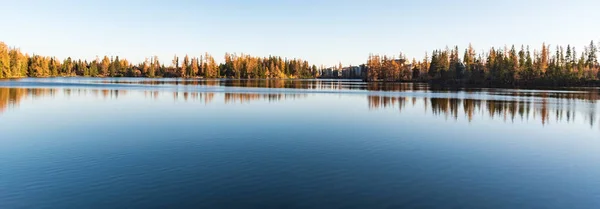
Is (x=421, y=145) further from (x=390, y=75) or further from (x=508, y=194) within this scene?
(x=390, y=75)

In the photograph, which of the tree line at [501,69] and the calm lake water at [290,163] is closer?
the calm lake water at [290,163]

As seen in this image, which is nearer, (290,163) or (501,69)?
(290,163)

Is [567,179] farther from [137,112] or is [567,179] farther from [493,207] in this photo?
[137,112]

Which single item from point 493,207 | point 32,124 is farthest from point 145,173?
point 32,124

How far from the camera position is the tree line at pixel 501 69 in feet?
372

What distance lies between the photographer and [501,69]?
119 m

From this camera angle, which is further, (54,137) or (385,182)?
(54,137)

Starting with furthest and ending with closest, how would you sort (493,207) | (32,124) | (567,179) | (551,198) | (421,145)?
(32,124) → (421,145) → (567,179) → (551,198) → (493,207)

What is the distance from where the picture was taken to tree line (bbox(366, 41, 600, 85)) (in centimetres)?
11338

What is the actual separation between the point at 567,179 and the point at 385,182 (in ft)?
21.1

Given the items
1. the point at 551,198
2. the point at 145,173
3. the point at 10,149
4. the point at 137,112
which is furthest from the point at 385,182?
A: the point at 137,112

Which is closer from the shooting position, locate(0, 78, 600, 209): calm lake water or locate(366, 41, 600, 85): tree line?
locate(0, 78, 600, 209): calm lake water

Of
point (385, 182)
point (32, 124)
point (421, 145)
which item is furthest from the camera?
point (32, 124)

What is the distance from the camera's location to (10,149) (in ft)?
57.1
